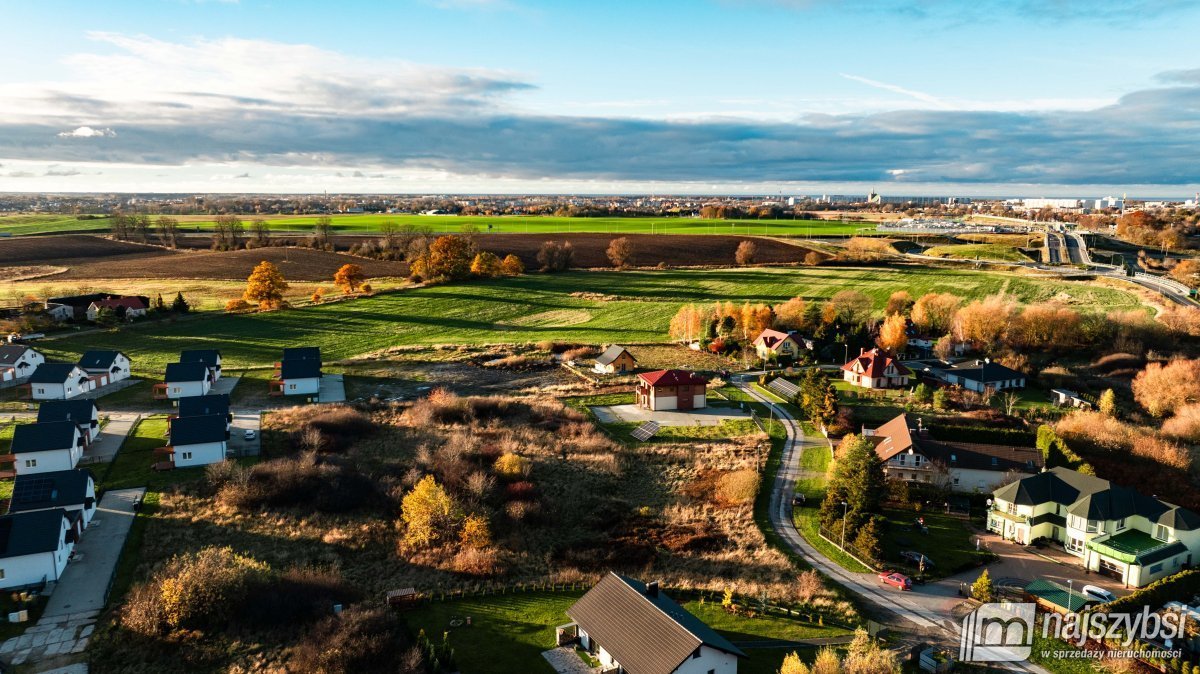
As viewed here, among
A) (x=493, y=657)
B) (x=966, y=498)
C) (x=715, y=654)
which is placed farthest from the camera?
(x=966, y=498)

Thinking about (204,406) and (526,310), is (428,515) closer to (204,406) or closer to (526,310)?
(204,406)

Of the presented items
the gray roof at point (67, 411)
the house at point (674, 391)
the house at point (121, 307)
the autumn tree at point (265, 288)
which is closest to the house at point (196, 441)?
the gray roof at point (67, 411)

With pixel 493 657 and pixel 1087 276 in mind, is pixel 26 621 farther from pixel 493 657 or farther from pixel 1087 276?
pixel 1087 276

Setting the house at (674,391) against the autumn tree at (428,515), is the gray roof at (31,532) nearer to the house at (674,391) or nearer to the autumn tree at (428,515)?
the autumn tree at (428,515)

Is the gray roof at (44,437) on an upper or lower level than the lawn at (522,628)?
upper

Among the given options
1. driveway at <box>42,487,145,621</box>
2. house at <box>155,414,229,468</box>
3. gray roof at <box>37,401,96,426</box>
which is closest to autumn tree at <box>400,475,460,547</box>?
driveway at <box>42,487,145,621</box>

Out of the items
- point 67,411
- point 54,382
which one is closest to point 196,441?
point 67,411

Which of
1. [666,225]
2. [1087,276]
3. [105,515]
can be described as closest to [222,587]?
[105,515]
